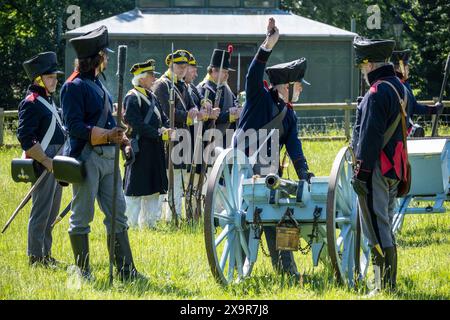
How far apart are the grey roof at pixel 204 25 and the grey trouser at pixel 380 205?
55.9ft

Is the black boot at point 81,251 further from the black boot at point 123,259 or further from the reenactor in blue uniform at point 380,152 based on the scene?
the reenactor in blue uniform at point 380,152

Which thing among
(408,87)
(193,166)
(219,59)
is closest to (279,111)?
(408,87)

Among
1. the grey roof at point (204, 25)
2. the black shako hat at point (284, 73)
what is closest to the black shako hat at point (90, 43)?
the black shako hat at point (284, 73)

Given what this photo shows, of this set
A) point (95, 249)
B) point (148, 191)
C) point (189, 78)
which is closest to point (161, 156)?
point (148, 191)

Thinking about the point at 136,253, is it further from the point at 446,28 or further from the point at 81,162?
the point at 446,28

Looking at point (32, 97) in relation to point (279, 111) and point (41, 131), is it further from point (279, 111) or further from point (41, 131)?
point (279, 111)

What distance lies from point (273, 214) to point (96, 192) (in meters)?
1.32

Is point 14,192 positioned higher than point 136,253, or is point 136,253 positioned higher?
point 136,253

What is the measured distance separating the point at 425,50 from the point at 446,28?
89cm

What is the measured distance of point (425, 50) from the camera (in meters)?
31.1

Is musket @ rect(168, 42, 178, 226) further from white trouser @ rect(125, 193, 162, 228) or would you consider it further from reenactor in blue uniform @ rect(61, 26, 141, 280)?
reenactor in blue uniform @ rect(61, 26, 141, 280)

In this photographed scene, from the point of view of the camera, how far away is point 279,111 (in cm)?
802

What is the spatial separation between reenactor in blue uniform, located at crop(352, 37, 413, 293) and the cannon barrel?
1.57ft

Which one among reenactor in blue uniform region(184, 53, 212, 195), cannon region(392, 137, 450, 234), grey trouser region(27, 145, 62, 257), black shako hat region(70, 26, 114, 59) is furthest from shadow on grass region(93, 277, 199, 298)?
reenactor in blue uniform region(184, 53, 212, 195)
